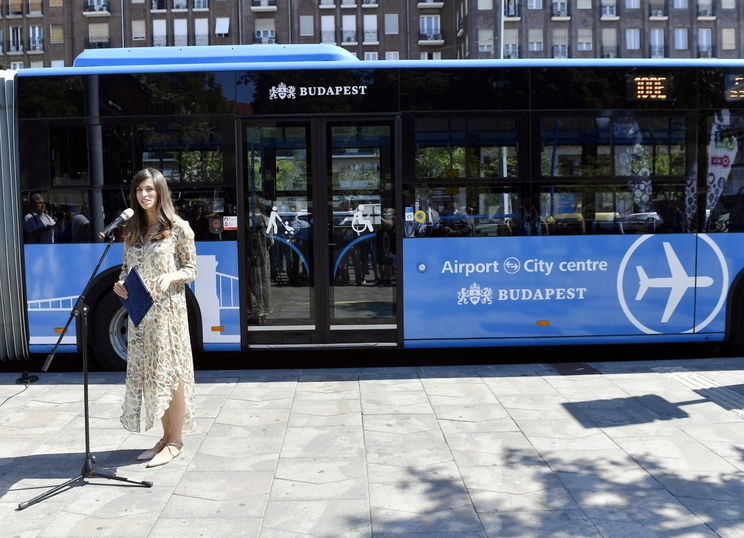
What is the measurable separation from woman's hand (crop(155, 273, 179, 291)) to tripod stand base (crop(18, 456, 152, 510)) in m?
1.18

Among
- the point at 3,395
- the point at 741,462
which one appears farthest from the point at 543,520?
the point at 3,395

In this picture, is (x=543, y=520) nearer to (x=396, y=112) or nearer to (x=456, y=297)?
(x=456, y=297)

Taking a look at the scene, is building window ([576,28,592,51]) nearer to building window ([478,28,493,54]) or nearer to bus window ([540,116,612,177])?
building window ([478,28,493,54])

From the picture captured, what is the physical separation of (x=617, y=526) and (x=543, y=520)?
39 cm

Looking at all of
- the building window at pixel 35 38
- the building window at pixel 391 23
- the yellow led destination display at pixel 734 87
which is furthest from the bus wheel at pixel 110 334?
the building window at pixel 35 38

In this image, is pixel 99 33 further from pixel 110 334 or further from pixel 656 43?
pixel 110 334

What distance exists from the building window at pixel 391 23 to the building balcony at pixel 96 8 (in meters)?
22.1

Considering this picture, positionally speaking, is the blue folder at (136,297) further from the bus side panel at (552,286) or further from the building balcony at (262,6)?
the building balcony at (262,6)

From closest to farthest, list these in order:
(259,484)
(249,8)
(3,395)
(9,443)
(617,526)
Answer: (617,526) → (259,484) → (9,443) → (3,395) → (249,8)

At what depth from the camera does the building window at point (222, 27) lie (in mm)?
60812

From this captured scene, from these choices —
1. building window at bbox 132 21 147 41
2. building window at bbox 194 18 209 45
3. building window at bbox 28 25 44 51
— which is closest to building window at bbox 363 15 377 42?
building window at bbox 194 18 209 45

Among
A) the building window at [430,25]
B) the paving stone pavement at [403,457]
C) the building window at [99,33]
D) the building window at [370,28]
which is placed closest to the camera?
the paving stone pavement at [403,457]

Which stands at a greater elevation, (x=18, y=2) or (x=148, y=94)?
(x=18, y=2)

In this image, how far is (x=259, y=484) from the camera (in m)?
4.82
